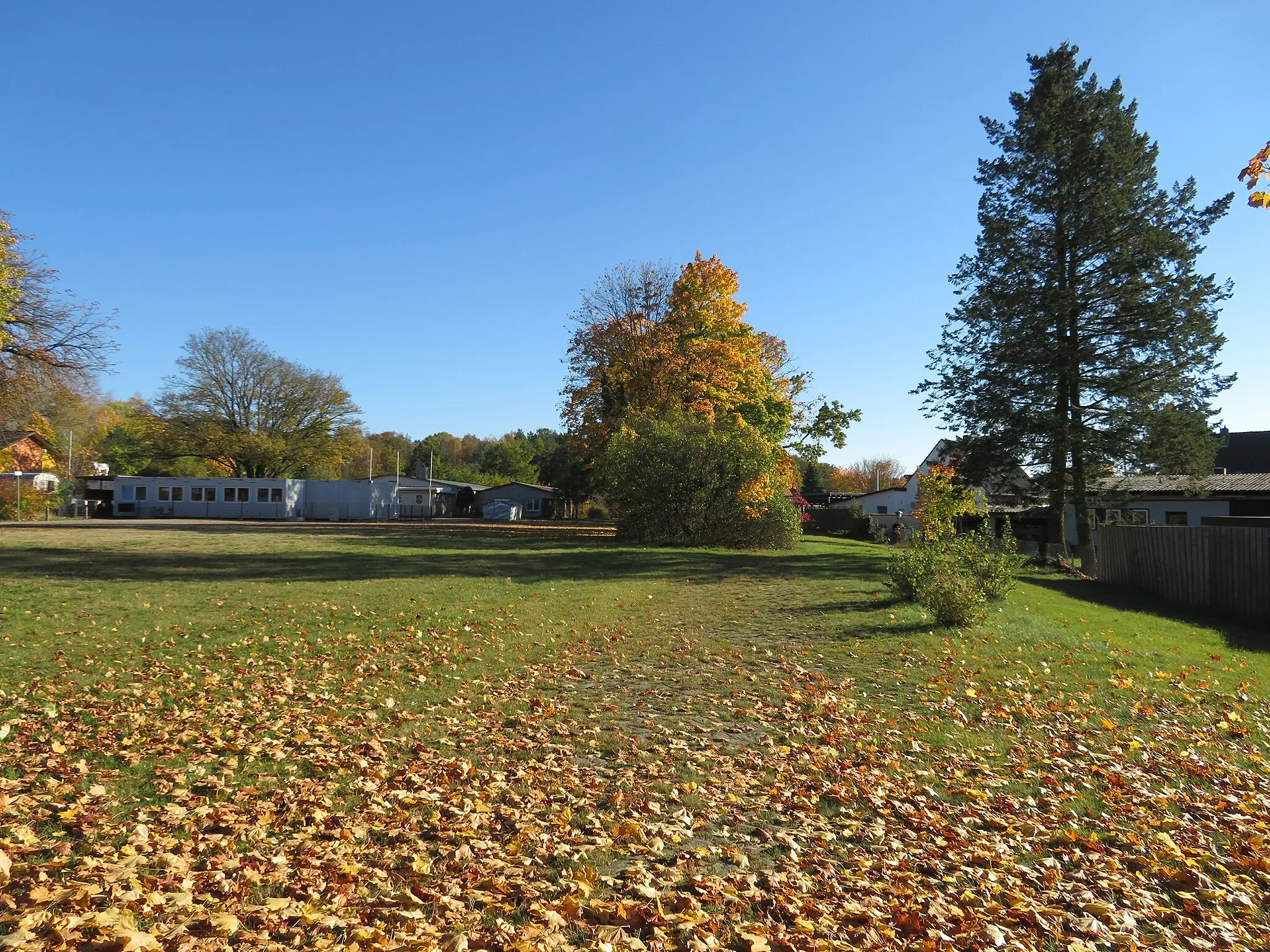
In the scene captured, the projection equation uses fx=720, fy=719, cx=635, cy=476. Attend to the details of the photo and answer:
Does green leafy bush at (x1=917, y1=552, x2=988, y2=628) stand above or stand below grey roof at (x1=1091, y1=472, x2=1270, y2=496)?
below

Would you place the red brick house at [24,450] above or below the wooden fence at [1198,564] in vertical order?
above

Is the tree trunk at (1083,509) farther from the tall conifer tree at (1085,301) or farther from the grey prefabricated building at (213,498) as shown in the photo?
the grey prefabricated building at (213,498)

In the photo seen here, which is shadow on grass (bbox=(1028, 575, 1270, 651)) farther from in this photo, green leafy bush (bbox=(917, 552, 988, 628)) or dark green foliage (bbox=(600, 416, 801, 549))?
dark green foliage (bbox=(600, 416, 801, 549))

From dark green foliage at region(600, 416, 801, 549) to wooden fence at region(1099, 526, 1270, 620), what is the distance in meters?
10.8

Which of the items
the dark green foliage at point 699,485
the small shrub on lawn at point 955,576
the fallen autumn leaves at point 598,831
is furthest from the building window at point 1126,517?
the fallen autumn leaves at point 598,831

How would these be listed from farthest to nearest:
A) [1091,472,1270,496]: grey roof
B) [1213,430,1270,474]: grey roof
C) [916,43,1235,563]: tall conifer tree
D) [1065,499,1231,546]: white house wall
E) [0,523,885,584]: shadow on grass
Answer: [1213,430,1270,474]: grey roof, [1065,499,1231,546]: white house wall, [1091,472,1270,496]: grey roof, [916,43,1235,563]: tall conifer tree, [0,523,885,584]: shadow on grass

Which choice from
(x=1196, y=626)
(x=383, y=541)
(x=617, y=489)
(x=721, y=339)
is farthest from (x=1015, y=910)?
(x=721, y=339)

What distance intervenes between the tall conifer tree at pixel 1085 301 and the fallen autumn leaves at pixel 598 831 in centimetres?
1947

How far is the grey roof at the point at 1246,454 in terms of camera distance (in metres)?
44.6

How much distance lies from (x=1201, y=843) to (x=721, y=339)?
3086cm

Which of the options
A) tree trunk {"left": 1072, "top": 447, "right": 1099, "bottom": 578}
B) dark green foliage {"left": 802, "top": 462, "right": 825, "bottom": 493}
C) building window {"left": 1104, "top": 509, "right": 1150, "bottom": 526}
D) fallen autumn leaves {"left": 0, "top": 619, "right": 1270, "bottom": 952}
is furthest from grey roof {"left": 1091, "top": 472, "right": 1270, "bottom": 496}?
dark green foliage {"left": 802, "top": 462, "right": 825, "bottom": 493}

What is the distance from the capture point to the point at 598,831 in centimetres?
424

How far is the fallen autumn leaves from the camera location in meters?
3.27

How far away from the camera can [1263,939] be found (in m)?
3.37
